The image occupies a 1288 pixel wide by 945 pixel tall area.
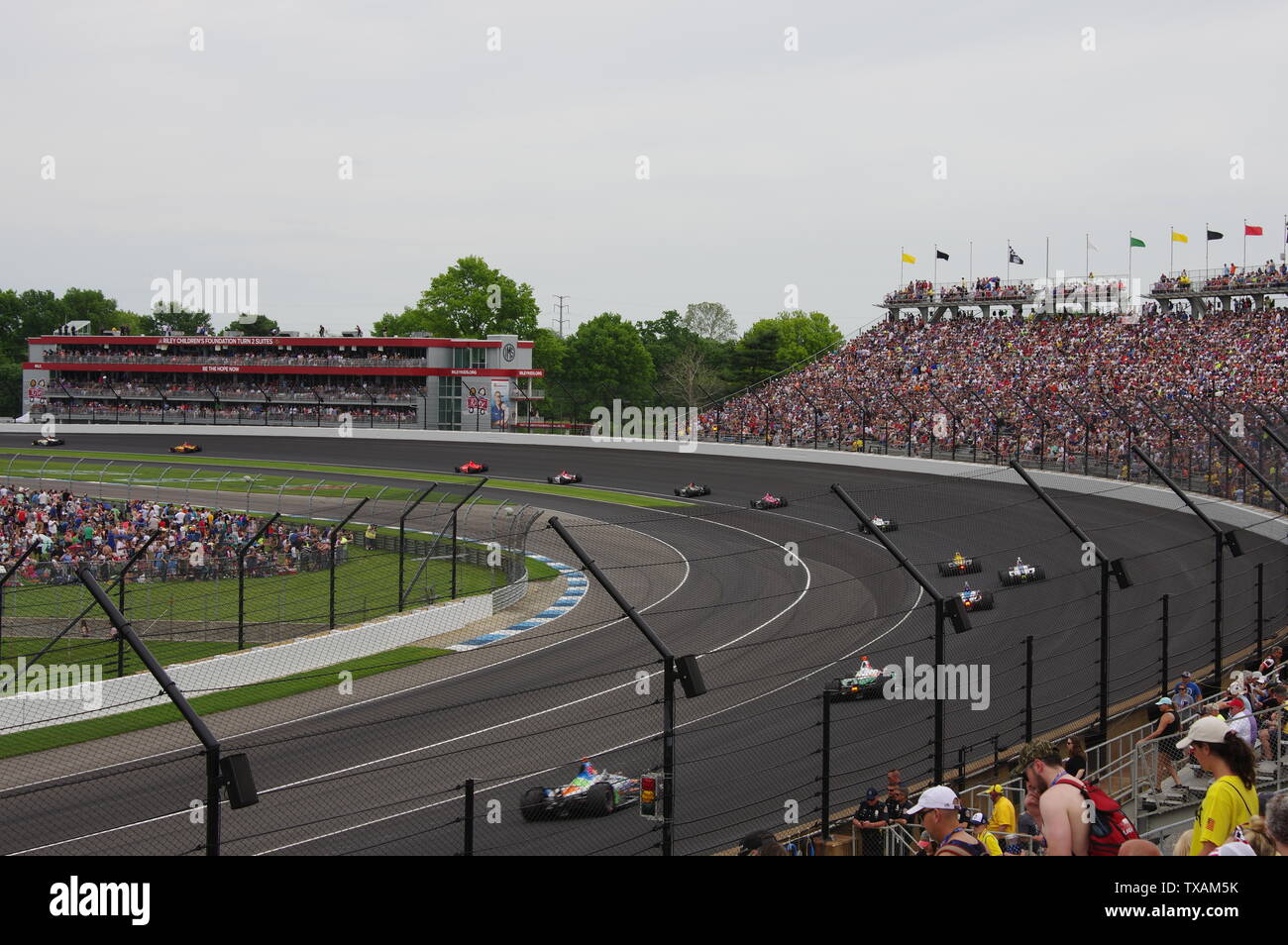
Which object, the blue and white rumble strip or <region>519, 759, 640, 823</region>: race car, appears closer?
<region>519, 759, 640, 823</region>: race car

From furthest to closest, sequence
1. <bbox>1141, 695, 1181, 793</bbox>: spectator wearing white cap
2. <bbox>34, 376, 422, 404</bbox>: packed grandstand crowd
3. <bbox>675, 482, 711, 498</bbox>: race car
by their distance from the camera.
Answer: <bbox>34, 376, 422, 404</bbox>: packed grandstand crowd → <bbox>675, 482, 711, 498</bbox>: race car → <bbox>1141, 695, 1181, 793</bbox>: spectator wearing white cap

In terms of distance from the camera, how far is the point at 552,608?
2478 centimetres

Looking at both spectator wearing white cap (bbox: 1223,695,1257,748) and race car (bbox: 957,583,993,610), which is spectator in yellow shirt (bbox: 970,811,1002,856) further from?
race car (bbox: 957,583,993,610)

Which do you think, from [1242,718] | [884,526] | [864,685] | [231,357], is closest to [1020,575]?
[884,526]

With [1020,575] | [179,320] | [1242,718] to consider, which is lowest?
[1020,575]

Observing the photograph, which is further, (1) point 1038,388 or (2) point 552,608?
(1) point 1038,388

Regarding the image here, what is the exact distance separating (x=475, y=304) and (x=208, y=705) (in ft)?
259

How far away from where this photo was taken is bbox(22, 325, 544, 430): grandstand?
67812mm

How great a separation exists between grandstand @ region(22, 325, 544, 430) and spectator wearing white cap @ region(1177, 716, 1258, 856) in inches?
2414

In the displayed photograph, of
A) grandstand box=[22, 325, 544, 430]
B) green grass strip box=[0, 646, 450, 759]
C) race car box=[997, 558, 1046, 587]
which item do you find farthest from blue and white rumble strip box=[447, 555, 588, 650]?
grandstand box=[22, 325, 544, 430]

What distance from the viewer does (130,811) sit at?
1294cm

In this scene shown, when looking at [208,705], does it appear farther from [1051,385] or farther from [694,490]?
[1051,385]

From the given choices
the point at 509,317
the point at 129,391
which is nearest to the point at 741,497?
the point at 129,391
